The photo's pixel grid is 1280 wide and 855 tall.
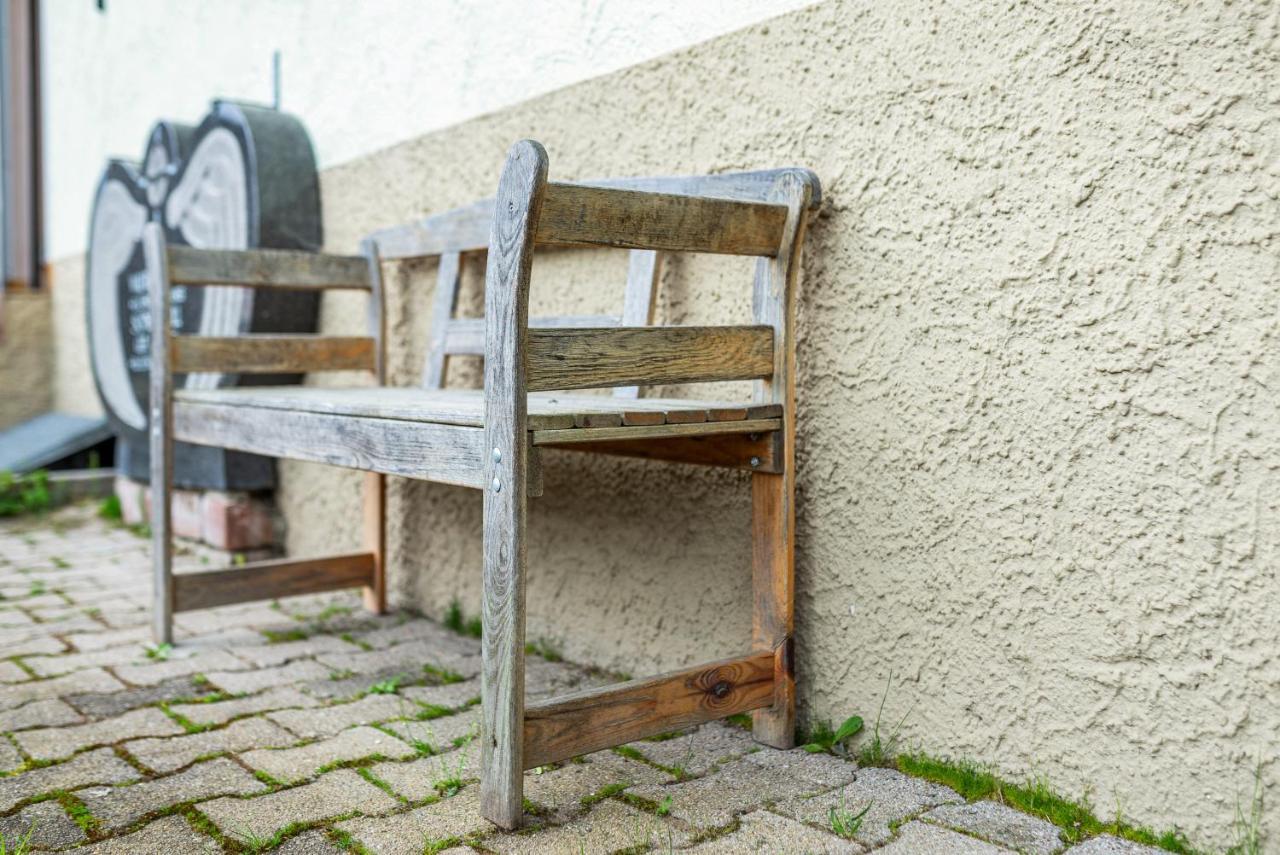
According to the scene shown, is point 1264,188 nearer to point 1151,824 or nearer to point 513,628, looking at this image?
point 1151,824

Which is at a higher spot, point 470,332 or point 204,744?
point 470,332

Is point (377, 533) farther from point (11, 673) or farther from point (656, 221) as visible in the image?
point (656, 221)

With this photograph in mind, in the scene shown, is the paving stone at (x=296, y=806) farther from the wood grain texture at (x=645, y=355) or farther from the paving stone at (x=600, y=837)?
the wood grain texture at (x=645, y=355)

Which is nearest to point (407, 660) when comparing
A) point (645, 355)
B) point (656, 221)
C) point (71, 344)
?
point (645, 355)

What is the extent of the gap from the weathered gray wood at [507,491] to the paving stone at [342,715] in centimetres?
66

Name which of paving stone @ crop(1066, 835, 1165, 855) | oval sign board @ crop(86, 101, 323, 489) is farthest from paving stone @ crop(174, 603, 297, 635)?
paving stone @ crop(1066, 835, 1165, 855)

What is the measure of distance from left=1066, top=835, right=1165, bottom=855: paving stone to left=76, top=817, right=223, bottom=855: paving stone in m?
1.36

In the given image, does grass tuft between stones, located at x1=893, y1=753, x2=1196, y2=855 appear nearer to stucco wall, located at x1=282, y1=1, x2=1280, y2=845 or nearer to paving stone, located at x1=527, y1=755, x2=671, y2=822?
stucco wall, located at x1=282, y1=1, x2=1280, y2=845

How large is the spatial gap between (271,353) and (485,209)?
80cm

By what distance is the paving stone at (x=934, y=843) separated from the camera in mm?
1746

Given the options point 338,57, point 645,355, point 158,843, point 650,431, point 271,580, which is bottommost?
point 158,843

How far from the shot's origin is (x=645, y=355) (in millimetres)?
1992

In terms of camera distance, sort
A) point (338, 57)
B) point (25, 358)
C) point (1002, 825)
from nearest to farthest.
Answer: point (1002, 825)
point (338, 57)
point (25, 358)

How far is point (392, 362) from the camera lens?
3.64 metres
